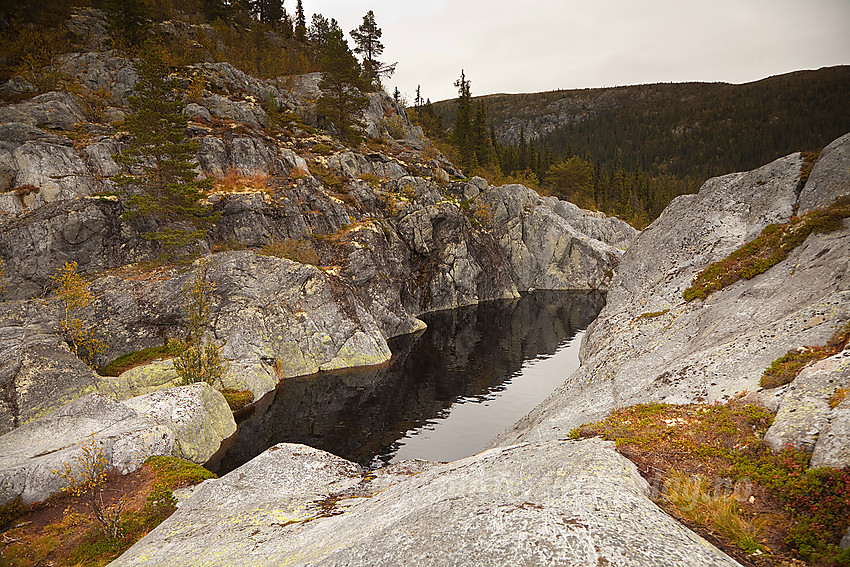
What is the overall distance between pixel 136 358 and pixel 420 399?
2474 centimetres

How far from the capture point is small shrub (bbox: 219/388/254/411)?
32219 millimetres

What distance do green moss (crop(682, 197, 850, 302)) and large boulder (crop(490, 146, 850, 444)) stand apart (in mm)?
342

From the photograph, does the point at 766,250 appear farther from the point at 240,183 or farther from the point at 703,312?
the point at 240,183

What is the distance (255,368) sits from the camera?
3653 cm

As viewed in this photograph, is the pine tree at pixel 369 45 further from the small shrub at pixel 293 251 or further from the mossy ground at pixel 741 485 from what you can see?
the mossy ground at pixel 741 485

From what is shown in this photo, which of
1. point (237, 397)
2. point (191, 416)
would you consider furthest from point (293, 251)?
point (191, 416)

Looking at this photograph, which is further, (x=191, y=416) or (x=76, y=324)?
(x=76, y=324)

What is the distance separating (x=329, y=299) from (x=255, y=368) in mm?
11697

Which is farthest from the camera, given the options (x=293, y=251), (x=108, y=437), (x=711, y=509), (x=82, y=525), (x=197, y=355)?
(x=293, y=251)

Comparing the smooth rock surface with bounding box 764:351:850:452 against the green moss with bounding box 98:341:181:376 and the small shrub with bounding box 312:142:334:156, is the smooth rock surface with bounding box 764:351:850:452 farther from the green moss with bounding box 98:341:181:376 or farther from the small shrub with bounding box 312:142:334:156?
the small shrub with bounding box 312:142:334:156

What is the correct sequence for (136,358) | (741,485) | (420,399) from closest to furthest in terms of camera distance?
(741,485), (420,399), (136,358)

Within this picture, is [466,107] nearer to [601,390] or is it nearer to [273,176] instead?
[273,176]

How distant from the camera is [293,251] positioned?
164ft

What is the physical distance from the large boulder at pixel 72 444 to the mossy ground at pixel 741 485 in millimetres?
22200
